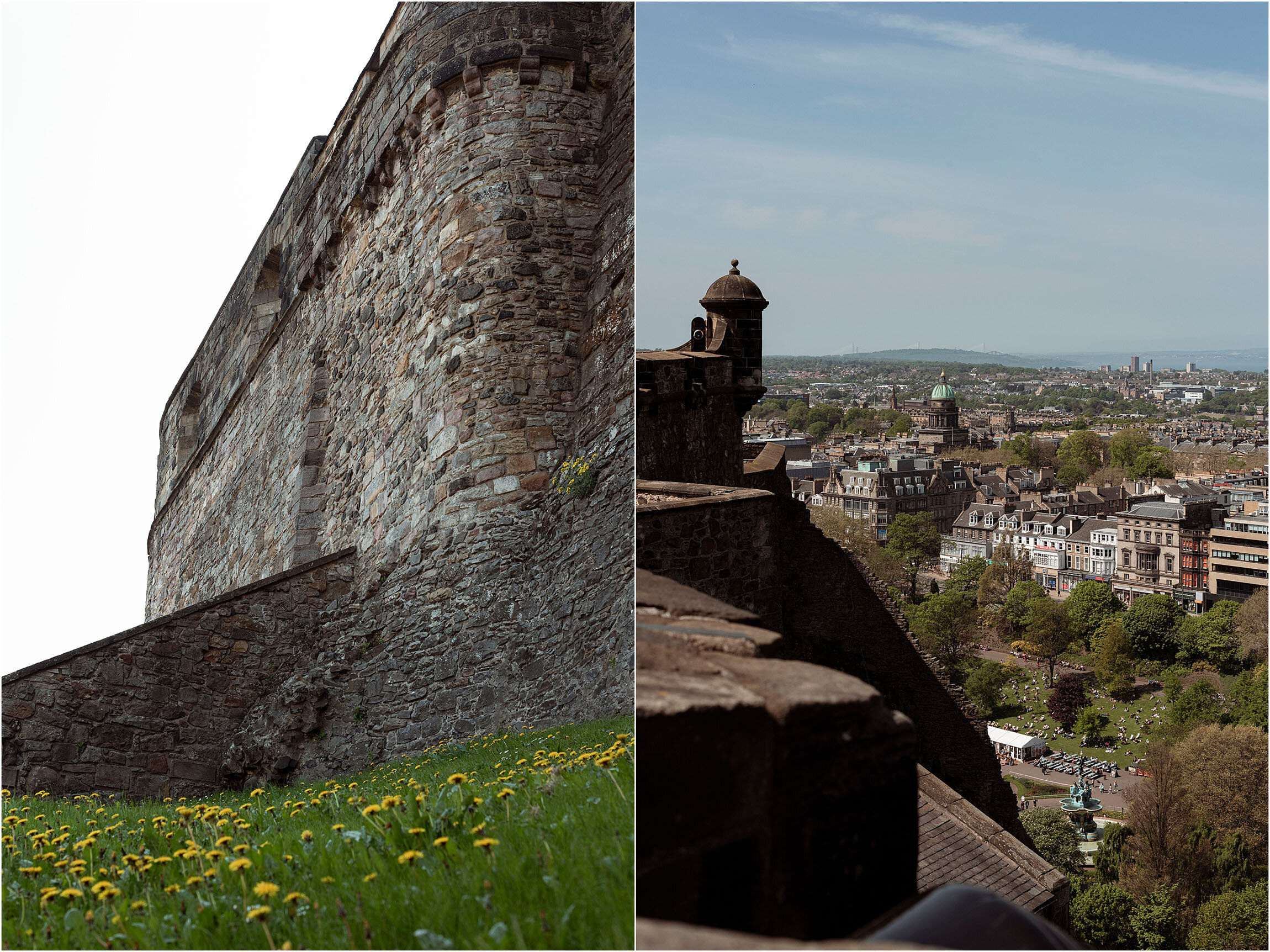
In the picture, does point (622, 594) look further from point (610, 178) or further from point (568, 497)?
point (610, 178)

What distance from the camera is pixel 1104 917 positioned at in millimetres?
9898

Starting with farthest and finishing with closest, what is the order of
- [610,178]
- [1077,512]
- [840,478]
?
1. [840,478]
2. [610,178]
3. [1077,512]

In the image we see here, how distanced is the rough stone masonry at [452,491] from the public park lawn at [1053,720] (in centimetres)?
397

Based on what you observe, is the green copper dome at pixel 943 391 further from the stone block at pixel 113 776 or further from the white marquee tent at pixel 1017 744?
the white marquee tent at pixel 1017 744

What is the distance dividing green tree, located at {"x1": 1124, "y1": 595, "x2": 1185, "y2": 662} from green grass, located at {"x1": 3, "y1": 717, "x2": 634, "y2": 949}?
2.54 m

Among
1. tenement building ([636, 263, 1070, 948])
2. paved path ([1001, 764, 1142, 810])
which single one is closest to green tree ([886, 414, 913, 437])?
paved path ([1001, 764, 1142, 810])

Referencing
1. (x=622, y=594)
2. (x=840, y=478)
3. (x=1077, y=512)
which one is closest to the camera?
(x=622, y=594)

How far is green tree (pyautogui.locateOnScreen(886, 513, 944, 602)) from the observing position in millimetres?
12797

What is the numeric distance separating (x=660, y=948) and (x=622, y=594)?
14.5 feet

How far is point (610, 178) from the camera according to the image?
770 centimetres

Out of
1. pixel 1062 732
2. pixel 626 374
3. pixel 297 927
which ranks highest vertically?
pixel 626 374

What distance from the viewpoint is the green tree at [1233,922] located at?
3.51m

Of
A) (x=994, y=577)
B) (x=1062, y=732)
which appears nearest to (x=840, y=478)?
(x=994, y=577)

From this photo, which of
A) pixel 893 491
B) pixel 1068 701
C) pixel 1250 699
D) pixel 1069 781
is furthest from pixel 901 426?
pixel 1250 699
